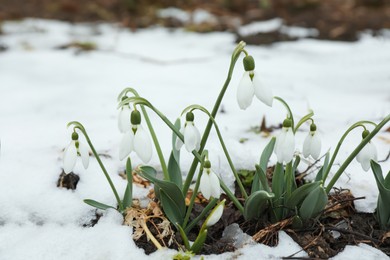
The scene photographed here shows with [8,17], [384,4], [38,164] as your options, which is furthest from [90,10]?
[38,164]

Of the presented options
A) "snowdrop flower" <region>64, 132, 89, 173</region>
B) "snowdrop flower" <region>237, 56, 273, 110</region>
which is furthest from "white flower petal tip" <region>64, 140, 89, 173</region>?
"snowdrop flower" <region>237, 56, 273, 110</region>

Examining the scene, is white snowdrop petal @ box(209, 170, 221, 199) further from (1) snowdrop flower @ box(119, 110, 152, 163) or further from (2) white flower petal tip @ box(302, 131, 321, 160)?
(2) white flower petal tip @ box(302, 131, 321, 160)

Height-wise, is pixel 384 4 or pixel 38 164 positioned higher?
pixel 384 4

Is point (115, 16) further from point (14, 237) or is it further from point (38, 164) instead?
point (14, 237)

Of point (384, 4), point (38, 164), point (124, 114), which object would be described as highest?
point (384, 4)

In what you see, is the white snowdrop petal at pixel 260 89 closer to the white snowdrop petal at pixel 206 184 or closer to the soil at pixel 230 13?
the white snowdrop petal at pixel 206 184
